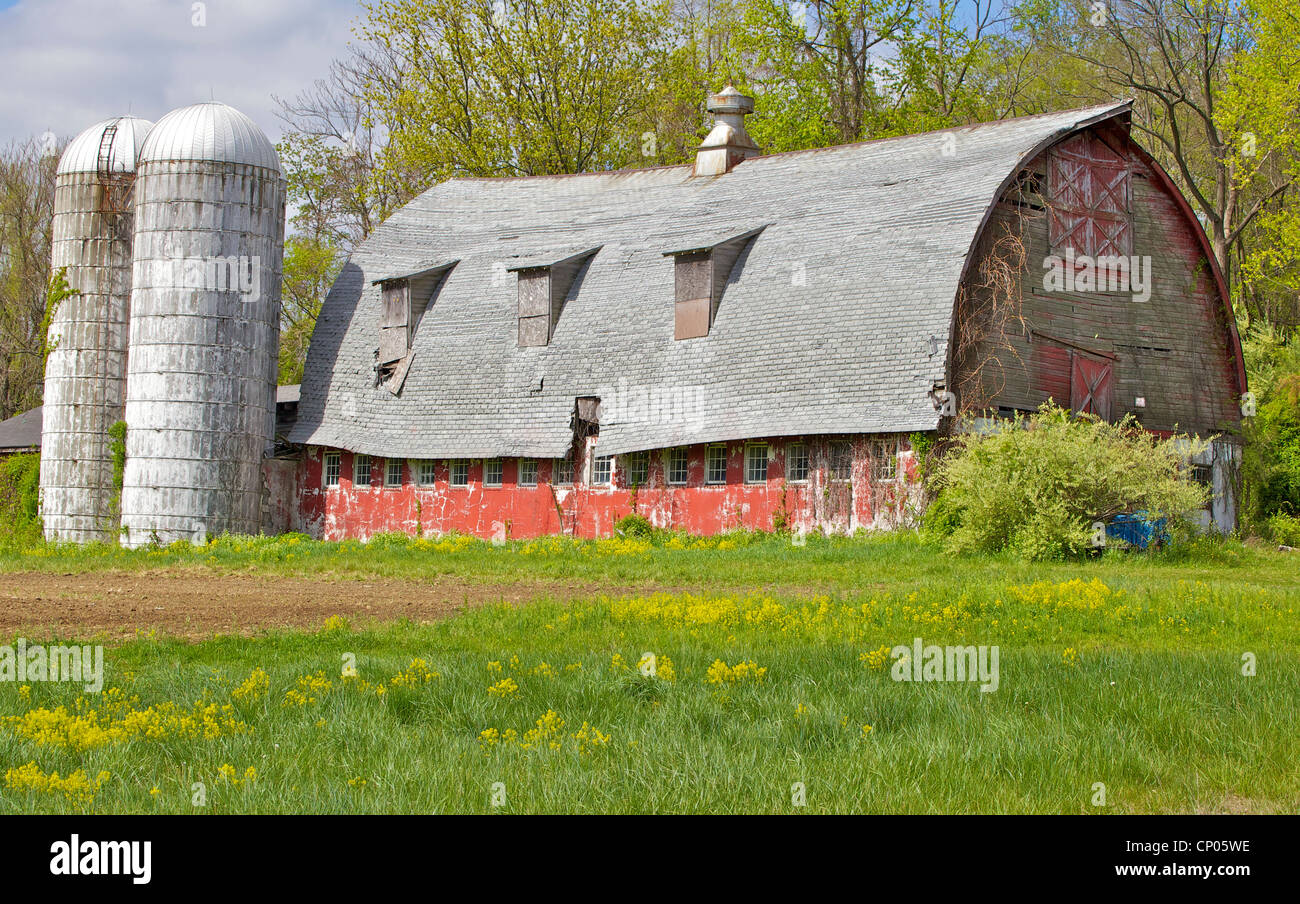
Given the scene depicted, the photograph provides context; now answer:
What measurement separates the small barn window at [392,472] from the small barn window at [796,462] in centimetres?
1007

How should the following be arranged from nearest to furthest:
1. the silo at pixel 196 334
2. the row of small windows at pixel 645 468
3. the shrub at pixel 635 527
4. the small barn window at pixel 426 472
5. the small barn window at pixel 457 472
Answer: the row of small windows at pixel 645 468
the shrub at pixel 635 527
the silo at pixel 196 334
the small barn window at pixel 457 472
the small barn window at pixel 426 472

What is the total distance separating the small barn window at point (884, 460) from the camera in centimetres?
2409

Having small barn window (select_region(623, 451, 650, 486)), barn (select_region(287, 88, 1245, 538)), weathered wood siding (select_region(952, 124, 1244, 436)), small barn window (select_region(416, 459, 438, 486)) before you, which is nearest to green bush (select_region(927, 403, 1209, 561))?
barn (select_region(287, 88, 1245, 538))

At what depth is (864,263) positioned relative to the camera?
1011 inches

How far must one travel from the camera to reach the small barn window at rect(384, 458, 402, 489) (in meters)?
30.9

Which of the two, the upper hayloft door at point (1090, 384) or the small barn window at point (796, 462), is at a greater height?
the upper hayloft door at point (1090, 384)

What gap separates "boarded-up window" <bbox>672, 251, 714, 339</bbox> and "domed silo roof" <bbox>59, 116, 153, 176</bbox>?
14.0 metres

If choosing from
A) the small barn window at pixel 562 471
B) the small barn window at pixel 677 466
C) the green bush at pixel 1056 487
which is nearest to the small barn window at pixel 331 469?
the small barn window at pixel 562 471

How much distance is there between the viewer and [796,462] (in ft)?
84.2

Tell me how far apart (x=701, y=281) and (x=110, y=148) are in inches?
600

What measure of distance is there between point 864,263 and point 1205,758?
19.4 meters

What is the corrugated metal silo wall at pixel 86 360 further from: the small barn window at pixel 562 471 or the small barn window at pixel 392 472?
the small barn window at pixel 562 471

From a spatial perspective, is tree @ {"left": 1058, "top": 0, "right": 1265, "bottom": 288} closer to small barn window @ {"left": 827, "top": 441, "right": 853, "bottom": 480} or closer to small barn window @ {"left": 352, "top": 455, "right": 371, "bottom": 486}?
small barn window @ {"left": 827, "top": 441, "right": 853, "bottom": 480}

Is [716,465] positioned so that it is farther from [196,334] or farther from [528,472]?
[196,334]
